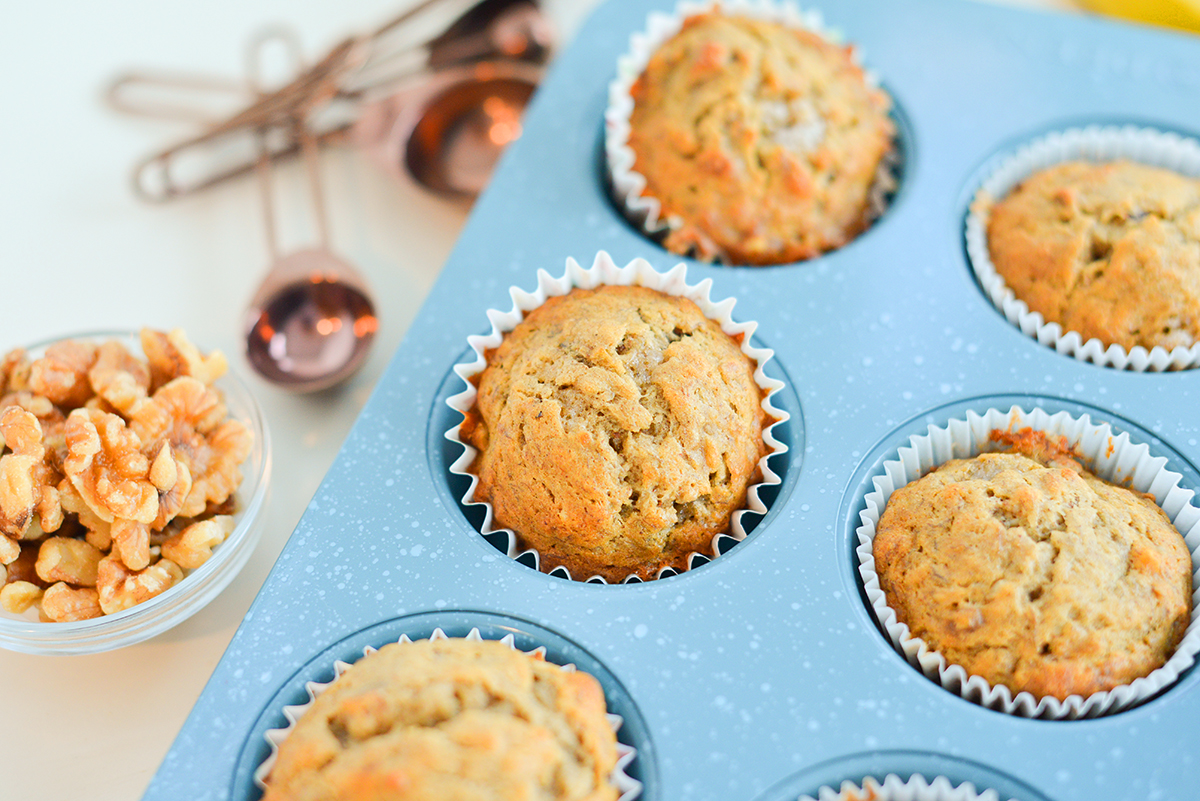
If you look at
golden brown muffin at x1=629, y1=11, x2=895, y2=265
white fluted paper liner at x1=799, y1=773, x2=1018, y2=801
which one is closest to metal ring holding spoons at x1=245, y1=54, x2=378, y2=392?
golden brown muffin at x1=629, y1=11, x2=895, y2=265

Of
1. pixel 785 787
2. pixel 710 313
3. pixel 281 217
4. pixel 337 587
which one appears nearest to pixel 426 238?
pixel 281 217

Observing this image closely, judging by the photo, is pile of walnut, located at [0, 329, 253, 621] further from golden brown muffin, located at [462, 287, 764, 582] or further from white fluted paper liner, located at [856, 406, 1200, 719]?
white fluted paper liner, located at [856, 406, 1200, 719]

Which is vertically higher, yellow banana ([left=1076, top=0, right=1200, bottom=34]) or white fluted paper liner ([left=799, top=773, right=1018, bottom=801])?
yellow banana ([left=1076, top=0, right=1200, bottom=34])

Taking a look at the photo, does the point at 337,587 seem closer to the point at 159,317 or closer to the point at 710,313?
the point at 710,313

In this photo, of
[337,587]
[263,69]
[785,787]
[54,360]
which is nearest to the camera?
[785,787]

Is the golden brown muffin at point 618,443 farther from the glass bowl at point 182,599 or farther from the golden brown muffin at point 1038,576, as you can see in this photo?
the glass bowl at point 182,599

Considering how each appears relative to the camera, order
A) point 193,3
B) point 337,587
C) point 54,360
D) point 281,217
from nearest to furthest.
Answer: point 337,587, point 54,360, point 281,217, point 193,3

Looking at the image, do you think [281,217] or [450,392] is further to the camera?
[281,217]
